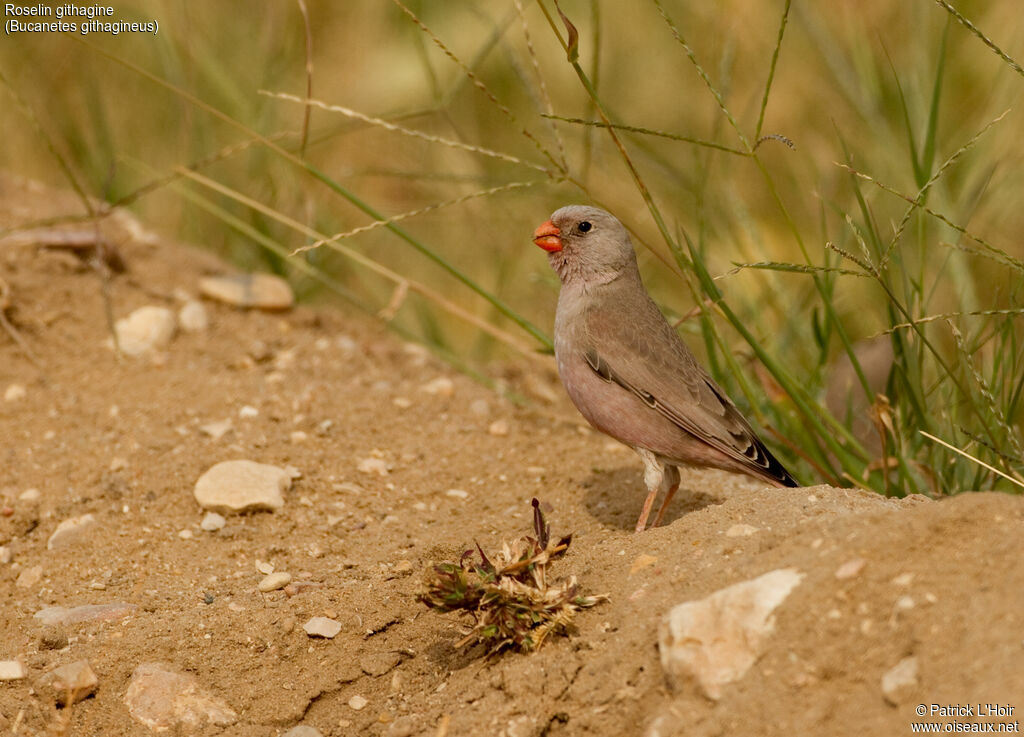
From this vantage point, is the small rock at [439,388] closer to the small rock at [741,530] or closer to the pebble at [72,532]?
the pebble at [72,532]

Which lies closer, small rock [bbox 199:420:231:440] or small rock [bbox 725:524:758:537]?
small rock [bbox 725:524:758:537]

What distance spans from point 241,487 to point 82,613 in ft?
2.57

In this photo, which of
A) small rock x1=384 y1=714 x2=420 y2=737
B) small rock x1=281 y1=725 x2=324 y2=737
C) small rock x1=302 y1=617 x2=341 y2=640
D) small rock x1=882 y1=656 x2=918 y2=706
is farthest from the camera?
small rock x1=302 y1=617 x2=341 y2=640

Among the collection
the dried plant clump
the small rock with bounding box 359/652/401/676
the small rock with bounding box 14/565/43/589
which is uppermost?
the dried plant clump

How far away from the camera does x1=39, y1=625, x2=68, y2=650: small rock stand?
10.3 feet

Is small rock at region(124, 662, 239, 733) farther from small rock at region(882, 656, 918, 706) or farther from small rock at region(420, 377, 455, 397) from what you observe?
small rock at region(420, 377, 455, 397)

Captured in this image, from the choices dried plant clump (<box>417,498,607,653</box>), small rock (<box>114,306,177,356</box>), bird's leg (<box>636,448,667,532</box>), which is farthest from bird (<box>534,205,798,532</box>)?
small rock (<box>114,306,177,356</box>)

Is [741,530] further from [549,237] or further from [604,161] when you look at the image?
[604,161]

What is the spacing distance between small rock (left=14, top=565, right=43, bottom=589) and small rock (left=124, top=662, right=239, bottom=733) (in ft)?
2.58

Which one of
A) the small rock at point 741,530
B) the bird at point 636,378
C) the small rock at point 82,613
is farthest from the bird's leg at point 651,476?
the small rock at point 82,613

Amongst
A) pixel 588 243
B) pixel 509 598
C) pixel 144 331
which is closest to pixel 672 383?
pixel 588 243

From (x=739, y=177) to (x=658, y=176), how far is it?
42.3 inches

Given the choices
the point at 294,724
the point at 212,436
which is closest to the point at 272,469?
the point at 212,436

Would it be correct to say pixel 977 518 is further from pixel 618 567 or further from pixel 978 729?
pixel 618 567
